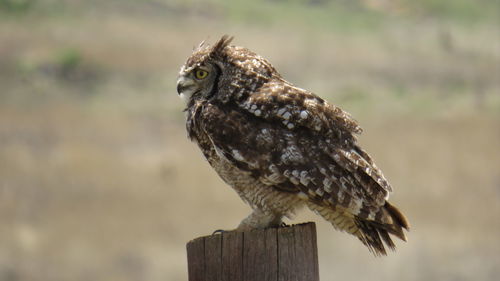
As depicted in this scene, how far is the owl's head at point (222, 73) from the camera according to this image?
18.2 feet

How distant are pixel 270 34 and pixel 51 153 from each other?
43.9 ft

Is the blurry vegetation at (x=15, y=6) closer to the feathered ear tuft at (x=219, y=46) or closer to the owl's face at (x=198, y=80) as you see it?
the owl's face at (x=198, y=80)

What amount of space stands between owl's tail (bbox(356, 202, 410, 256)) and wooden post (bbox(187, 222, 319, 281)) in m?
0.62

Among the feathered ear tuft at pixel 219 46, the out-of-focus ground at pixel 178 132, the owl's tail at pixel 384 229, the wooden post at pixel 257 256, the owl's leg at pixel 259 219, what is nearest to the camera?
the wooden post at pixel 257 256

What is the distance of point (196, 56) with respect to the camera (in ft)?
19.0

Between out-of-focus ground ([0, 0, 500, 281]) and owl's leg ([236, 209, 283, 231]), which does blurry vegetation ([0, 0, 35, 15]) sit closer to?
out-of-focus ground ([0, 0, 500, 281])

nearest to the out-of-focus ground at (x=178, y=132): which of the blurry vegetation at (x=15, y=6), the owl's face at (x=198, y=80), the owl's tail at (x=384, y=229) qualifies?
the blurry vegetation at (x=15, y=6)

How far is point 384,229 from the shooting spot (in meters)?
5.23

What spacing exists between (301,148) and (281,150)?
0.11m

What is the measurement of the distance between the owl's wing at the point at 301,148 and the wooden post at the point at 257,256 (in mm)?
544

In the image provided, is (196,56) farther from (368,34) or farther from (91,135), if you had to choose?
(368,34)

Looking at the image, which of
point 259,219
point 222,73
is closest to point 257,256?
point 259,219

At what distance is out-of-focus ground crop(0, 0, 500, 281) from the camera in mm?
15031

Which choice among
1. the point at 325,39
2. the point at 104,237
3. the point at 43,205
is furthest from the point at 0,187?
the point at 325,39
